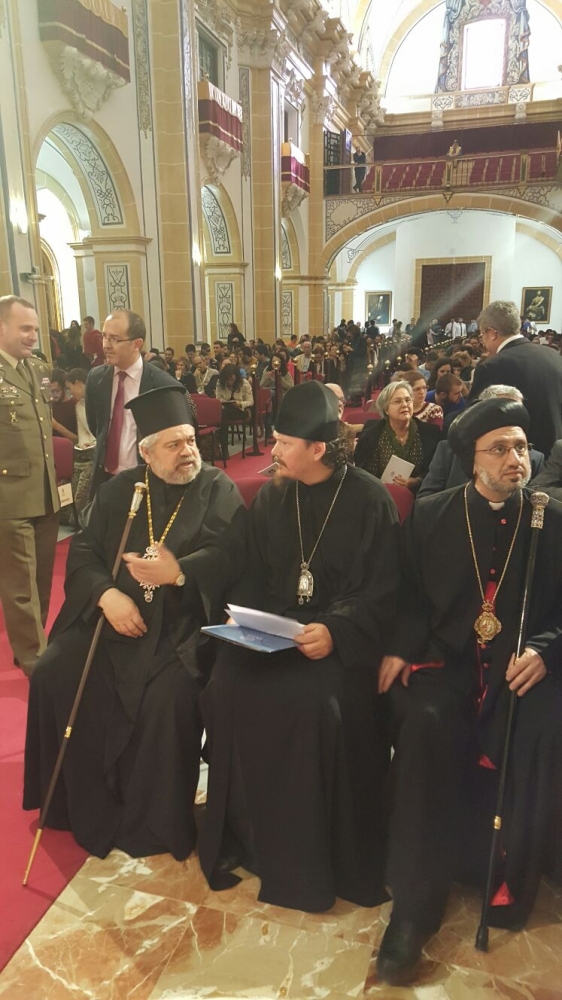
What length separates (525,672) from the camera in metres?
2.27

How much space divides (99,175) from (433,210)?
12.0 metres

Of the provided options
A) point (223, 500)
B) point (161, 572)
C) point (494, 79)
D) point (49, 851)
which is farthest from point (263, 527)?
point (494, 79)

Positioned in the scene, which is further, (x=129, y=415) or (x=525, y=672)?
(x=129, y=415)

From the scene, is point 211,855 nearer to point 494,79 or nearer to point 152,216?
point 152,216

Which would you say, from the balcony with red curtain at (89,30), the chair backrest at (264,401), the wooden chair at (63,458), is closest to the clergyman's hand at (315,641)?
the wooden chair at (63,458)

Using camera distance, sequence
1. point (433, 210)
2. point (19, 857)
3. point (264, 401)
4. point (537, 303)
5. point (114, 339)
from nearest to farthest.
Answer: point (19, 857) → point (114, 339) → point (264, 401) → point (433, 210) → point (537, 303)

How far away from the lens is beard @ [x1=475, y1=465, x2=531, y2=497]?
2443 millimetres

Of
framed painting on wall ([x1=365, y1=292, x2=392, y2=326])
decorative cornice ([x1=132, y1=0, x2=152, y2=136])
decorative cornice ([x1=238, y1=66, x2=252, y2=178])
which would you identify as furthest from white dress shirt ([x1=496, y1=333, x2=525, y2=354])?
framed painting on wall ([x1=365, y1=292, x2=392, y2=326])

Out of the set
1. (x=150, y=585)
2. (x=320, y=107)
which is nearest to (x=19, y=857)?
(x=150, y=585)

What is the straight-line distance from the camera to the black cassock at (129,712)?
2566 mm

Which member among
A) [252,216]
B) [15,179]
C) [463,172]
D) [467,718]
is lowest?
[467,718]

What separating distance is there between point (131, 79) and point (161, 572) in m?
11.1

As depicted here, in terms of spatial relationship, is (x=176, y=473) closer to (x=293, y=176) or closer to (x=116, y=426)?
(x=116, y=426)

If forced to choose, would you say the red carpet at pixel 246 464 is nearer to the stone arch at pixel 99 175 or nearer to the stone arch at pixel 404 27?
the stone arch at pixel 99 175
